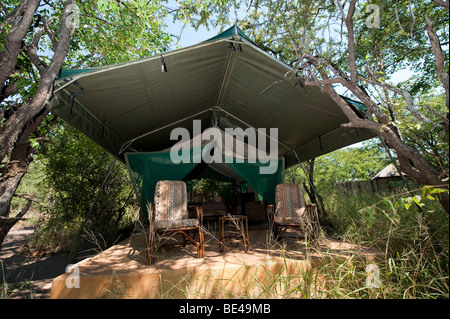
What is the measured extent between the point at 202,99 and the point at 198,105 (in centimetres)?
25

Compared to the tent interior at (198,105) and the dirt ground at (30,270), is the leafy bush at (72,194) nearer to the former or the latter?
the dirt ground at (30,270)

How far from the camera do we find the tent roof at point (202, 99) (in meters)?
2.70

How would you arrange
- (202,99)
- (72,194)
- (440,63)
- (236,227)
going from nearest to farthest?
(440,63)
(236,227)
(202,99)
(72,194)

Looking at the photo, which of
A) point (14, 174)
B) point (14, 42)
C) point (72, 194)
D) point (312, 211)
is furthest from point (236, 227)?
point (72, 194)

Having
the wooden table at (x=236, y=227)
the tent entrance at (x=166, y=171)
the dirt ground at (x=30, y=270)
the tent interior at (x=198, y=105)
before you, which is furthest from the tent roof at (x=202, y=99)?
the dirt ground at (x=30, y=270)

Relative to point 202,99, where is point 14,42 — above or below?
above

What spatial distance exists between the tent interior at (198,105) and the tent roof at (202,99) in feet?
0.04

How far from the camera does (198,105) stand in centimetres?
452

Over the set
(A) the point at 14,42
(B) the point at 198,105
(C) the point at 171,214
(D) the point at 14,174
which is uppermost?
(A) the point at 14,42

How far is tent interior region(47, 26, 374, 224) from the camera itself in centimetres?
273

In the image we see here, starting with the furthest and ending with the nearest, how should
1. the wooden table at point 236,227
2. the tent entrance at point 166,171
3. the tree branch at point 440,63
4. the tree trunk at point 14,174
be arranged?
the tent entrance at point 166,171 < the tree trunk at point 14,174 < the wooden table at point 236,227 < the tree branch at point 440,63

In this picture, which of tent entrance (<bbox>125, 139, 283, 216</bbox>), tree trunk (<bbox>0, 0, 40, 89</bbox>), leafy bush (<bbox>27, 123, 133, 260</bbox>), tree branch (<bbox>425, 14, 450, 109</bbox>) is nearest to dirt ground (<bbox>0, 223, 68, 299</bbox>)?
leafy bush (<bbox>27, 123, 133, 260</bbox>)

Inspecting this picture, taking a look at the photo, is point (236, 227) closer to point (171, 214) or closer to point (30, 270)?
point (171, 214)

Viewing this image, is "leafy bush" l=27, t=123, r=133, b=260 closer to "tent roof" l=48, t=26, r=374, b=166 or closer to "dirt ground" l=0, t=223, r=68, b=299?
"dirt ground" l=0, t=223, r=68, b=299
